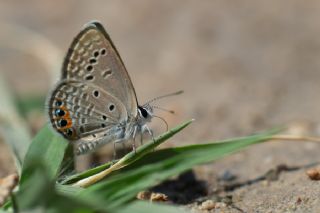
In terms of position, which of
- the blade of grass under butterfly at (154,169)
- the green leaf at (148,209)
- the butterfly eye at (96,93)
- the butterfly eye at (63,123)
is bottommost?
the green leaf at (148,209)

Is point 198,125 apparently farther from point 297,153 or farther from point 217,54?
point 217,54

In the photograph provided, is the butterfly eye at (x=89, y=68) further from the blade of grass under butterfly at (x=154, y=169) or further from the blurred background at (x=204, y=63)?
the blurred background at (x=204, y=63)

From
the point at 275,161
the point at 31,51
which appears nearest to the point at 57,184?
the point at 275,161

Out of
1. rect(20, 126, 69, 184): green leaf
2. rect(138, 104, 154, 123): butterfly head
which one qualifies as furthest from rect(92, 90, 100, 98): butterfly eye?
rect(20, 126, 69, 184): green leaf

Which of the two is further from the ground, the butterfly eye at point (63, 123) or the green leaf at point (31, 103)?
the butterfly eye at point (63, 123)

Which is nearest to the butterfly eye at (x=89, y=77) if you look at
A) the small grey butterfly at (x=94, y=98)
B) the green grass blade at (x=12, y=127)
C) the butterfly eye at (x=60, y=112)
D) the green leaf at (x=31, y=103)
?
→ the small grey butterfly at (x=94, y=98)

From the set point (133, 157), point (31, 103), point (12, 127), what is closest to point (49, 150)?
point (133, 157)

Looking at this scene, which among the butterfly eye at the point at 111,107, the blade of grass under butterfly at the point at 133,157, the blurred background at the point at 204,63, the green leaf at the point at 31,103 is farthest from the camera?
the green leaf at the point at 31,103
